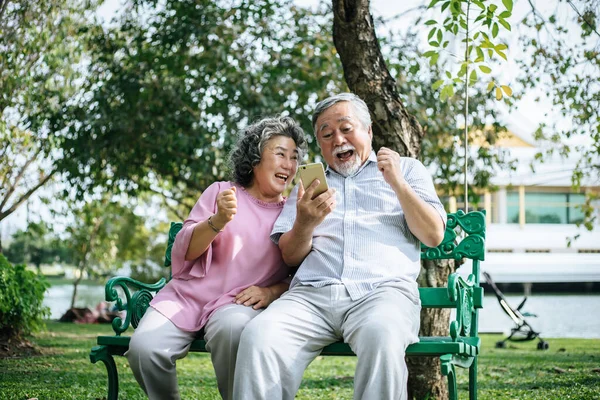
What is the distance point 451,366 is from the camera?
298 cm

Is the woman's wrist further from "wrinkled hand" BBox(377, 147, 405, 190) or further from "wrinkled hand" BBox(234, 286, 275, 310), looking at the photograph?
"wrinkled hand" BBox(377, 147, 405, 190)

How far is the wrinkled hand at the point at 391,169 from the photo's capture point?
3270 millimetres

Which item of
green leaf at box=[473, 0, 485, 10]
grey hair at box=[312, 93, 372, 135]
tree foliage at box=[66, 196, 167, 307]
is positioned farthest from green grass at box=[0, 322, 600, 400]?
tree foliage at box=[66, 196, 167, 307]

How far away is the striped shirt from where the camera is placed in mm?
3297

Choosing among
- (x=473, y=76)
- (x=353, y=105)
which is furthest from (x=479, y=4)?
(x=353, y=105)

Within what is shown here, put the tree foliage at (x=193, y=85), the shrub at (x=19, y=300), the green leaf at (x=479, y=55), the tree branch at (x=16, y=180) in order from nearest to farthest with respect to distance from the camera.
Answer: the green leaf at (x=479, y=55)
the shrub at (x=19, y=300)
the tree foliage at (x=193, y=85)
the tree branch at (x=16, y=180)

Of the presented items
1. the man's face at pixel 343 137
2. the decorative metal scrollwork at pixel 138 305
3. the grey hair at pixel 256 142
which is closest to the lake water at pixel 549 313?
the decorative metal scrollwork at pixel 138 305

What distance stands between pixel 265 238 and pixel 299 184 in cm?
34

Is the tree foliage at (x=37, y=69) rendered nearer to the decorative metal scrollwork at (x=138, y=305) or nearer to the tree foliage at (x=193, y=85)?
the tree foliage at (x=193, y=85)

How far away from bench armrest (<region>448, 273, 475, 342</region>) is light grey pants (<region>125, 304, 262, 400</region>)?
2.94 ft

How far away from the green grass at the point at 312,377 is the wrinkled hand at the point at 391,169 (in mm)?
2434

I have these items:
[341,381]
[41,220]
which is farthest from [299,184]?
[41,220]

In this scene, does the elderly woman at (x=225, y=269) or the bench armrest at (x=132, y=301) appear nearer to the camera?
the elderly woman at (x=225, y=269)

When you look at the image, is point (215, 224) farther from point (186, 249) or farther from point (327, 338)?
point (327, 338)
